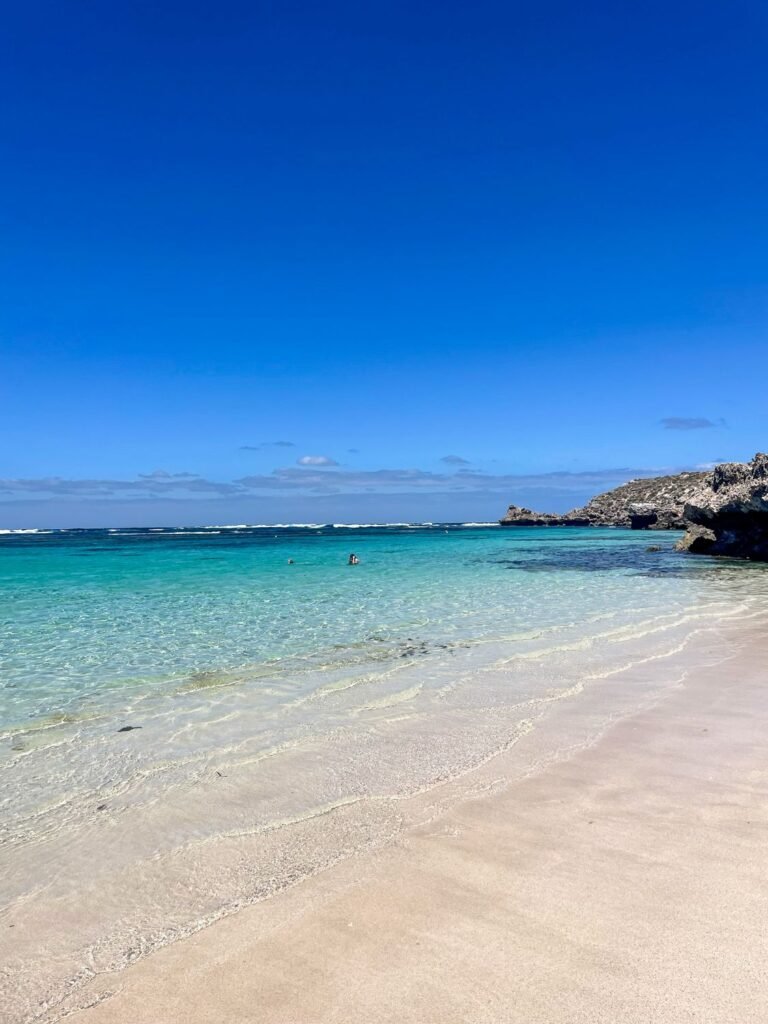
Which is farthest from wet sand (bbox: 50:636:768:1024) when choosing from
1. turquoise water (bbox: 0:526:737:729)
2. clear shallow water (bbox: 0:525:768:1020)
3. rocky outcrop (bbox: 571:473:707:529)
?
rocky outcrop (bbox: 571:473:707:529)

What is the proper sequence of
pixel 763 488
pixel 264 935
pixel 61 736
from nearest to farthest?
pixel 264 935, pixel 61 736, pixel 763 488

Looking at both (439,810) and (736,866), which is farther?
(439,810)

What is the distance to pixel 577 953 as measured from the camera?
10.7ft

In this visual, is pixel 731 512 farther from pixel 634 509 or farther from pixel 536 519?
pixel 536 519

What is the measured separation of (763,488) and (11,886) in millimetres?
33979

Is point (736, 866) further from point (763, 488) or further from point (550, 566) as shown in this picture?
point (763, 488)

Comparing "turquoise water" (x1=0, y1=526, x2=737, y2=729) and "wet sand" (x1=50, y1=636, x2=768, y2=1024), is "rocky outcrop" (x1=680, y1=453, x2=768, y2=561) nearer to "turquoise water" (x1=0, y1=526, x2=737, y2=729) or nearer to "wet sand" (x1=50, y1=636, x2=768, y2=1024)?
"turquoise water" (x1=0, y1=526, x2=737, y2=729)

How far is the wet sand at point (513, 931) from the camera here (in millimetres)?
2939

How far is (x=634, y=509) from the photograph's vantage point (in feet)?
307

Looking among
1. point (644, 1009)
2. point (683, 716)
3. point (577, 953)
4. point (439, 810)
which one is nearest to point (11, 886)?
point (439, 810)

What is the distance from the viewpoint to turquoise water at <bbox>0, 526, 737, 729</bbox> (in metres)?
10.1

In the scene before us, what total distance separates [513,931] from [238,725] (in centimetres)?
484

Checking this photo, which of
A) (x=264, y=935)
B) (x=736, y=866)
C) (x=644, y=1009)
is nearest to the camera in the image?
(x=644, y=1009)

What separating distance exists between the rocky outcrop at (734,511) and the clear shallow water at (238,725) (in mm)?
15603
